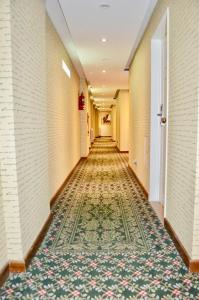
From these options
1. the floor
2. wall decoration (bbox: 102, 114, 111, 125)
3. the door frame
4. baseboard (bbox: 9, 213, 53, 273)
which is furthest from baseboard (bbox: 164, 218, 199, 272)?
wall decoration (bbox: 102, 114, 111, 125)

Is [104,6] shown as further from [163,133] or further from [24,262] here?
[24,262]

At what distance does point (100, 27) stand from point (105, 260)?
143 inches

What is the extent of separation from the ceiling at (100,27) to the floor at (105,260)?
9.32 ft

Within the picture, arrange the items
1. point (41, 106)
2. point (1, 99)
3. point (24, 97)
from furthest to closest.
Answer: point (41, 106), point (24, 97), point (1, 99)

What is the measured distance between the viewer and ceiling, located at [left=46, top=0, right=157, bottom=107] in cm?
340

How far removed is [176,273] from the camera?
203cm

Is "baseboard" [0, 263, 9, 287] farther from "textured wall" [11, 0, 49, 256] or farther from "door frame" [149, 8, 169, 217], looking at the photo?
"door frame" [149, 8, 169, 217]

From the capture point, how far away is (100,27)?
4.18m

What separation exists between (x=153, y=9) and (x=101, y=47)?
1.95m

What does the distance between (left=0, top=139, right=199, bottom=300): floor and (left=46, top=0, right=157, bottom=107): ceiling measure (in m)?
2.84

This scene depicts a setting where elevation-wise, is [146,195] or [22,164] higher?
[22,164]

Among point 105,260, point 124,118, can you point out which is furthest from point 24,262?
point 124,118

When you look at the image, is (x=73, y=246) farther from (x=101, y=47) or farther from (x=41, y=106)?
(x=101, y=47)

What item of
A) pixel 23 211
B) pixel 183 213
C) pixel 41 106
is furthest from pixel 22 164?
pixel 183 213
